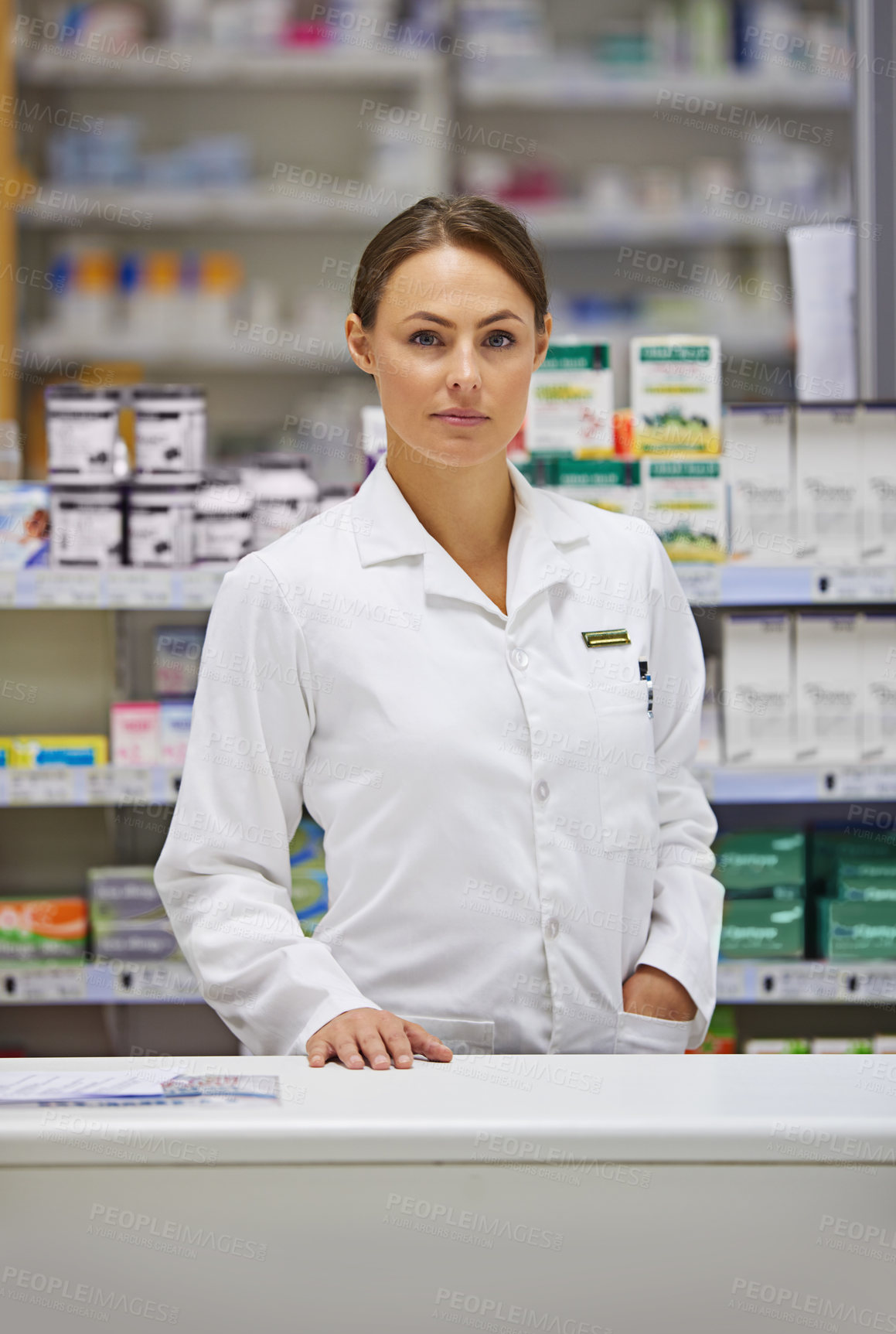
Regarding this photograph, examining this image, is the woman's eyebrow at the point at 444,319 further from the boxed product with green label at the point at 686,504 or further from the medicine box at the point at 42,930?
the medicine box at the point at 42,930

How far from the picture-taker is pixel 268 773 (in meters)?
1.47

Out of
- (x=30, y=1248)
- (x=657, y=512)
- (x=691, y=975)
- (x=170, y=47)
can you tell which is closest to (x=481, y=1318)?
(x=30, y=1248)

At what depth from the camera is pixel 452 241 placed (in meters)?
1.46

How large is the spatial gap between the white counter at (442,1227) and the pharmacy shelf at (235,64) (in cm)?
489

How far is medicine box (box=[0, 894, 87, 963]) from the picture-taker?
2.53m

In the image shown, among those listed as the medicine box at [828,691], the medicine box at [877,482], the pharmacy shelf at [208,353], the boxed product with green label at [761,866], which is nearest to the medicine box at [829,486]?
the medicine box at [877,482]

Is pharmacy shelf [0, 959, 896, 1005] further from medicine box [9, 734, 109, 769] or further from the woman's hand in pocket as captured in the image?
the woman's hand in pocket

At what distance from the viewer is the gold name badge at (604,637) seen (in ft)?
5.10

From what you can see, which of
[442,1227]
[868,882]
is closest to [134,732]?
[868,882]

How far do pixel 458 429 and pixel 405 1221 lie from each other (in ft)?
2.63

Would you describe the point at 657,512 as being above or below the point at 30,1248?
above

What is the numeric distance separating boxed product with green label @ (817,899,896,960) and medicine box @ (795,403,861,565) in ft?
2.11

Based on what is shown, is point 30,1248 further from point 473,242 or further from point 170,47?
point 170,47

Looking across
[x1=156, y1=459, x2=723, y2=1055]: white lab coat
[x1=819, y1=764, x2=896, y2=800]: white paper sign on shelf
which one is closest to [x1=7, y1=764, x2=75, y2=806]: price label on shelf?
[x1=156, y1=459, x2=723, y2=1055]: white lab coat
